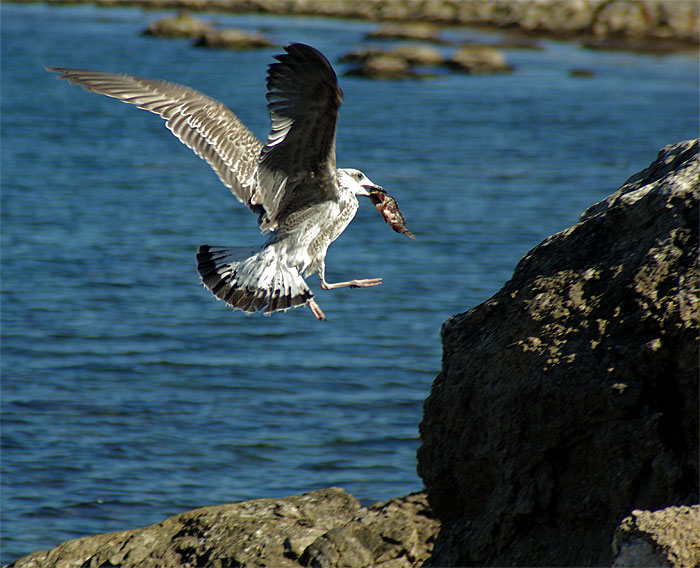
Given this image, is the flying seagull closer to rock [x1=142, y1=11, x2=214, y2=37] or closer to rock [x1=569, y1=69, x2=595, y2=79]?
rock [x1=569, y1=69, x2=595, y2=79]

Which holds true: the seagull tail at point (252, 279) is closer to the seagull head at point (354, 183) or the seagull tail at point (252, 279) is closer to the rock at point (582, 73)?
the seagull head at point (354, 183)

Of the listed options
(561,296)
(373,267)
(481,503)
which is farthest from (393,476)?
(373,267)

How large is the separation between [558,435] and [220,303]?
7428mm

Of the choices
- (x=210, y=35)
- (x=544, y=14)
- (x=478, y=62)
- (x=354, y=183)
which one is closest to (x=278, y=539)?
(x=354, y=183)

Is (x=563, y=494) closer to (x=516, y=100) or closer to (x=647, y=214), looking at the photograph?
(x=647, y=214)

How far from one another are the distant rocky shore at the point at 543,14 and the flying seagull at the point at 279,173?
31456mm

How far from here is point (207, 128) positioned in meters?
6.15

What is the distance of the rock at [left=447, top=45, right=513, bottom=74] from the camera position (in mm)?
28984

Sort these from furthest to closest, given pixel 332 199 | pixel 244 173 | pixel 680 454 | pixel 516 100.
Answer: pixel 516 100
pixel 244 173
pixel 332 199
pixel 680 454

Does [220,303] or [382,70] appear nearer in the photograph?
[220,303]

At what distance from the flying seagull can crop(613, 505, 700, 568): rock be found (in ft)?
7.72

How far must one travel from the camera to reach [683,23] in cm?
3706

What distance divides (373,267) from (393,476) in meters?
5.06

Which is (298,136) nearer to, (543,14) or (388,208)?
(388,208)
